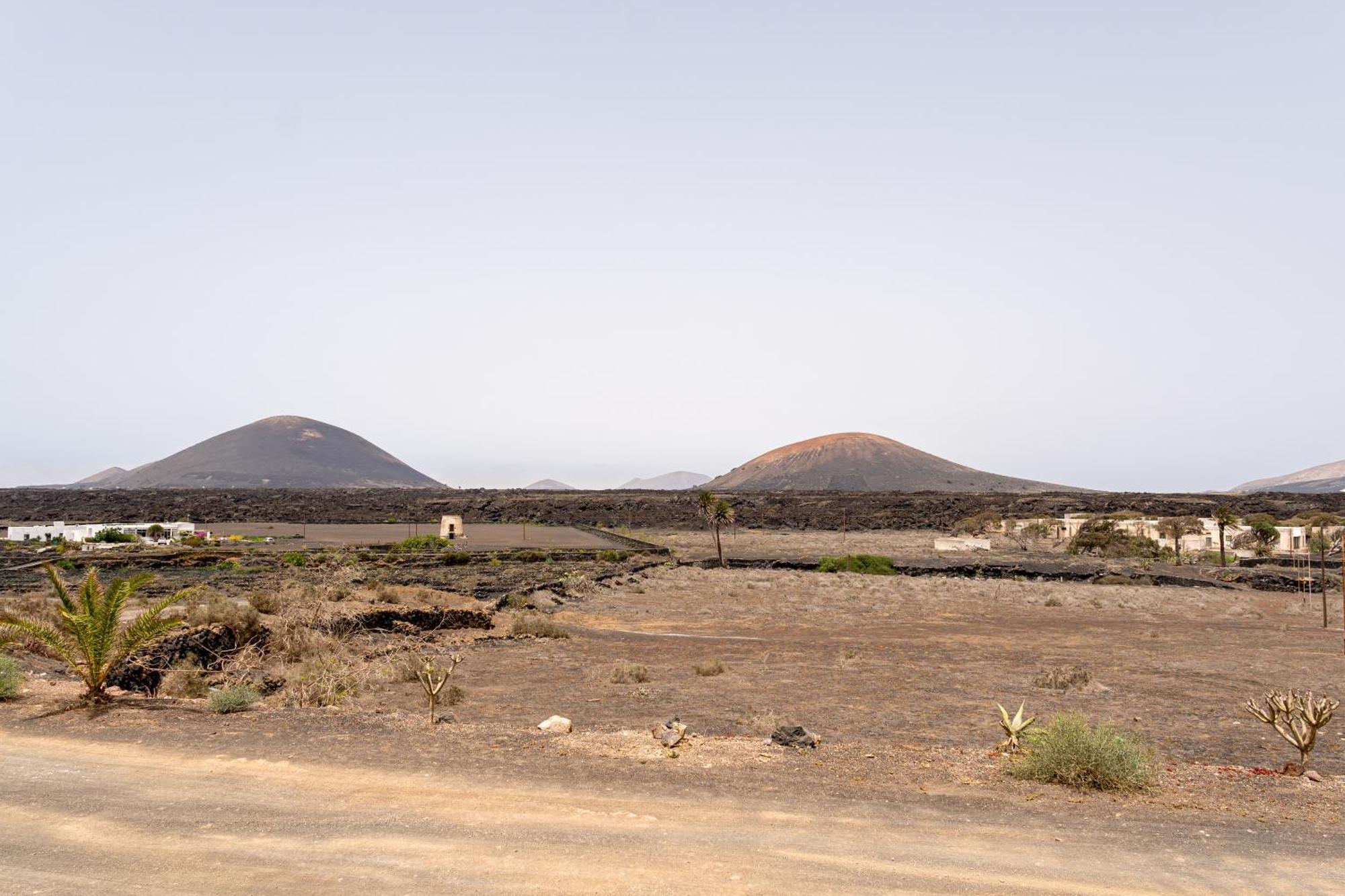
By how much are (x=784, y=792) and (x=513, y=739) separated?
4.50 metres

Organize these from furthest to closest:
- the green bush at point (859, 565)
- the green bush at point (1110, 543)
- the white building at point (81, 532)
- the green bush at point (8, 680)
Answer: the white building at point (81, 532)
the green bush at point (1110, 543)
the green bush at point (859, 565)
the green bush at point (8, 680)

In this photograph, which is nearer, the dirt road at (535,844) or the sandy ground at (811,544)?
the dirt road at (535,844)

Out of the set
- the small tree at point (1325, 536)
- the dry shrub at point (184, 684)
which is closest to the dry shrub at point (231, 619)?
the dry shrub at point (184, 684)

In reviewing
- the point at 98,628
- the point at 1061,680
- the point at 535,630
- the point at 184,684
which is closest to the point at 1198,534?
the point at 1061,680

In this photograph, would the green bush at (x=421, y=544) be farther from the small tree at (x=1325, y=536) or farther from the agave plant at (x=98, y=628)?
the small tree at (x=1325, y=536)

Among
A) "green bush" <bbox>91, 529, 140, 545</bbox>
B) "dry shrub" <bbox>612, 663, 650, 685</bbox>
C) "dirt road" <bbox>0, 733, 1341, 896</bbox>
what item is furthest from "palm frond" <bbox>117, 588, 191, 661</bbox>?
"green bush" <bbox>91, 529, 140, 545</bbox>

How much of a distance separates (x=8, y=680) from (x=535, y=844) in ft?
37.2

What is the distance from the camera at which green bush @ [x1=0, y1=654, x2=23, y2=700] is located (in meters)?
13.5

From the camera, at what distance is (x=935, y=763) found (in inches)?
461

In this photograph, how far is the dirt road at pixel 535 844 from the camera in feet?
23.5

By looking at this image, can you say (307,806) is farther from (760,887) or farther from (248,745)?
(760,887)

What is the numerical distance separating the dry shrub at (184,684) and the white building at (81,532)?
70.7m

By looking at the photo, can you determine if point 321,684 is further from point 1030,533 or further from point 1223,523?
point 1030,533

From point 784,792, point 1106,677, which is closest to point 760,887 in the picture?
point 784,792
